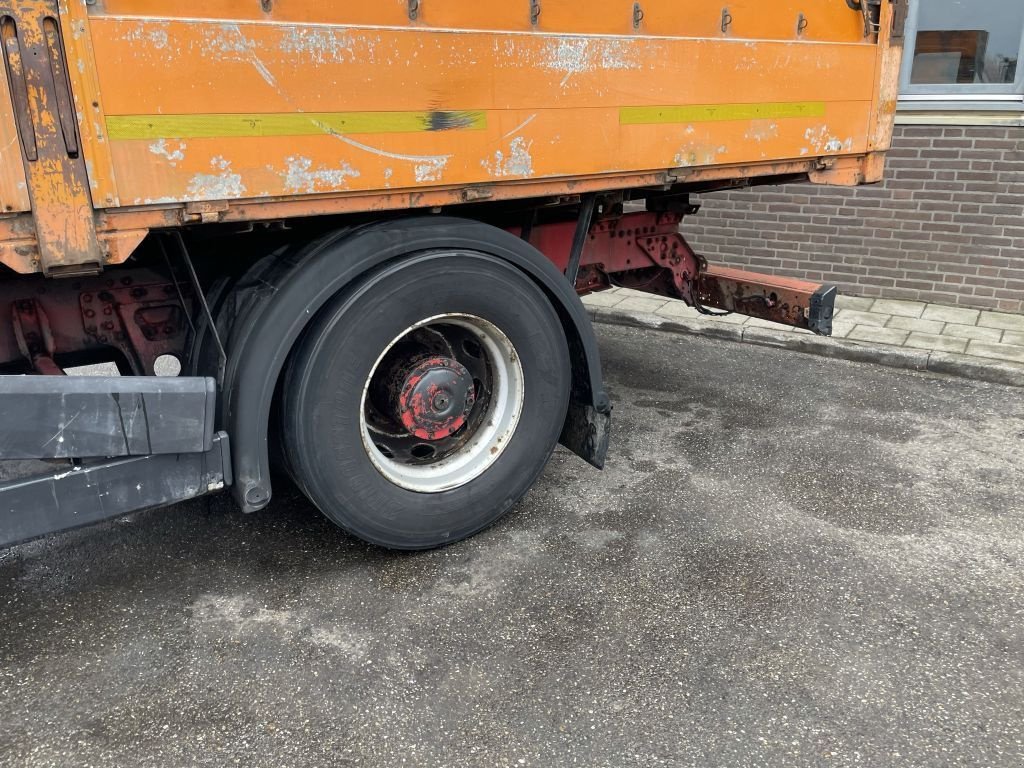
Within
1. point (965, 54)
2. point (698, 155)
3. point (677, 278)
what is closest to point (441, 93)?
point (698, 155)

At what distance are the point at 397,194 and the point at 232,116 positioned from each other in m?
0.61

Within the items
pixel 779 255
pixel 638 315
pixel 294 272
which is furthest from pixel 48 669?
pixel 779 255

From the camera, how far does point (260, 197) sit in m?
2.68

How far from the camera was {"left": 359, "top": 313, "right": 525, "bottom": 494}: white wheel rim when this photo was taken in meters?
3.44

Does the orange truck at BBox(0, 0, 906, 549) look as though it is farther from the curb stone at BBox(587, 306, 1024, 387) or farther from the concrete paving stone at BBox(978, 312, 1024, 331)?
the concrete paving stone at BBox(978, 312, 1024, 331)

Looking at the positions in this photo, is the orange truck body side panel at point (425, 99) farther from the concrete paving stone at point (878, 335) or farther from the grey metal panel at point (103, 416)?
the concrete paving stone at point (878, 335)

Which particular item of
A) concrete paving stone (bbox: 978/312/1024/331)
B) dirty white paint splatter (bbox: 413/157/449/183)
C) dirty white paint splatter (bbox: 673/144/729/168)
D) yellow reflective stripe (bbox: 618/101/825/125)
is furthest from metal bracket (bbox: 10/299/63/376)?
concrete paving stone (bbox: 978/312/1024/331)

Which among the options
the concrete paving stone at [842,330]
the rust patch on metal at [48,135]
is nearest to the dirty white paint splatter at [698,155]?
the rust patch on metal at [48,135]

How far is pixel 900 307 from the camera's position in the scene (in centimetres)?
703

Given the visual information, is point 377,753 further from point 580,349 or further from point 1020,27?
point 1020,27

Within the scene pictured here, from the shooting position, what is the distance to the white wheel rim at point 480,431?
3.44 meters

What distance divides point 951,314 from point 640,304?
243 cm

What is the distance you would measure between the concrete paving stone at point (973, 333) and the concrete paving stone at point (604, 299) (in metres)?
2.47

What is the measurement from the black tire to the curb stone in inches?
120
